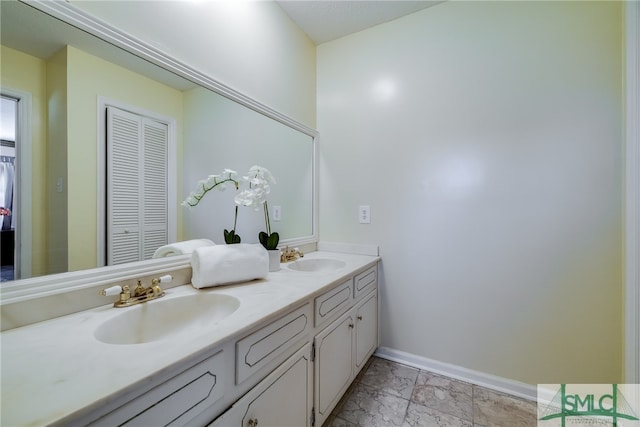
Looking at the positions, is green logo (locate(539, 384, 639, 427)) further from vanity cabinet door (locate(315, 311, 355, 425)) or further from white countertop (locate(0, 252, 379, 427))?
white countertop (locate(0, 252, 379, 427))

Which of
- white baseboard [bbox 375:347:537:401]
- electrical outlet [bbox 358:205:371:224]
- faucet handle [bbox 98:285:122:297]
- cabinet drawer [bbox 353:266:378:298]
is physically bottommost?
white baseboard [bbox 375:347:537:401]

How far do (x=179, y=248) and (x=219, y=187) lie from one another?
0.35 meters

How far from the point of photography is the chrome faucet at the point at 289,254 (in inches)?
68.7

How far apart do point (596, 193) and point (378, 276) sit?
1.28 metres

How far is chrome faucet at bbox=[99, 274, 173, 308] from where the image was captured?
862mm

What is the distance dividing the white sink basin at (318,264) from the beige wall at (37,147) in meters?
1.19

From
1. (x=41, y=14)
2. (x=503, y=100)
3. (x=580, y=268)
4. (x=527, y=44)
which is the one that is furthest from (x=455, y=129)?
Answer: (x=41, y=14)

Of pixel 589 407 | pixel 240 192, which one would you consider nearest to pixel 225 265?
pixel 240 192

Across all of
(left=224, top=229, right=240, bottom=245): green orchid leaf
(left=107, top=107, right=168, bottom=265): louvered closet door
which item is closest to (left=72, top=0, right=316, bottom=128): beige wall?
(left=107, top=107, right=168, bottom=265): louvered closet door

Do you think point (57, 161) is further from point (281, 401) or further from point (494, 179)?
point (494, 179)

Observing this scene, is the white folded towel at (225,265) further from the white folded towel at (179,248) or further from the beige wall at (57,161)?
the beige wall at (57,161)

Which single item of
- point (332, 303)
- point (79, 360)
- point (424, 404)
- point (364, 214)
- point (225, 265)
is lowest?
point (424, 404)

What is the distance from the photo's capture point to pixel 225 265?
1097mm

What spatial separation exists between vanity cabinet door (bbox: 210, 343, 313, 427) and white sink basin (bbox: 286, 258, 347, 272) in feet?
2.33
